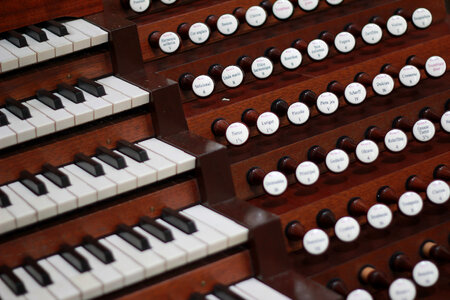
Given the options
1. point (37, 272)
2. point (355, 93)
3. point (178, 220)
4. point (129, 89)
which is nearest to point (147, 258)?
point (178, 220)

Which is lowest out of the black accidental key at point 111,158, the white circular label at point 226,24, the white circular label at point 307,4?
the black accidental key at point 111,158

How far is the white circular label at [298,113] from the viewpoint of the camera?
2418 millimetres

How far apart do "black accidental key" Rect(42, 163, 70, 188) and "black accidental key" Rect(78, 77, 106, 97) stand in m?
0.28

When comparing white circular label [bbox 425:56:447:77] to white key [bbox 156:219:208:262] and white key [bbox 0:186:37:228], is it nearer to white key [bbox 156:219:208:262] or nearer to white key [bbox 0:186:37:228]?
white key [bbox 156:219:208:262]

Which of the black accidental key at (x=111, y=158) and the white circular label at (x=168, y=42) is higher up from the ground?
the white circular label at (x=168, y=42)

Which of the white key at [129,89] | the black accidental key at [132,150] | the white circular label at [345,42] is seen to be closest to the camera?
the black accidental key at [132,150]

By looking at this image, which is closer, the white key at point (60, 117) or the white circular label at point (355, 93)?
the white key at point (60, 117)

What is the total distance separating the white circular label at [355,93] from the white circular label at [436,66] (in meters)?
0.29

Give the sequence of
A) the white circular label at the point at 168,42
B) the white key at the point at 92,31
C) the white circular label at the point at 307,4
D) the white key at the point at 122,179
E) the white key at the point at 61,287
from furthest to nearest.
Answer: the white circular label at the point at 307,4, the white circular label at the point at 168,42, the white key at the point at 92,31, the white key at the point at 122,179, the white key at the point at 61,287

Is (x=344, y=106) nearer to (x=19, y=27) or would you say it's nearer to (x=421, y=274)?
(x=421, y=274)

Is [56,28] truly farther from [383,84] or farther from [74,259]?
[383,84]

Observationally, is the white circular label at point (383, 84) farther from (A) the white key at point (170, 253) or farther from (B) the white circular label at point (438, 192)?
(A) the white key at point (170, 253)

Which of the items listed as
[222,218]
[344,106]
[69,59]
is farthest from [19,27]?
[344,106]

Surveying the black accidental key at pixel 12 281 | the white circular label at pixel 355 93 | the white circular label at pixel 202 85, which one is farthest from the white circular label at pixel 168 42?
the black accidental key at pixel 12 281
